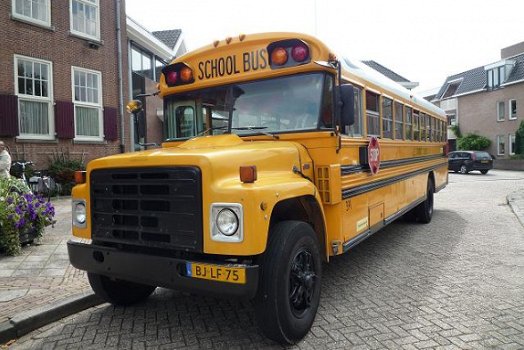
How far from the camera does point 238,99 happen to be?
4316mm

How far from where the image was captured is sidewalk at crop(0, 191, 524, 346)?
3.76 m

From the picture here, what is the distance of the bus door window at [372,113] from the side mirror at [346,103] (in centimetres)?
129

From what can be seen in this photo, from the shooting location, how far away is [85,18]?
46.6ft

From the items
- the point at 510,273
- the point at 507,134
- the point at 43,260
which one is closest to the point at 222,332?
the point at 43,260

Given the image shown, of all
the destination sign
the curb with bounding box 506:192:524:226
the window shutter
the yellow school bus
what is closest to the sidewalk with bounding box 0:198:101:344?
the yellow school bus

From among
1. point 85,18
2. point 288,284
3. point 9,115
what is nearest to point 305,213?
point 288,284

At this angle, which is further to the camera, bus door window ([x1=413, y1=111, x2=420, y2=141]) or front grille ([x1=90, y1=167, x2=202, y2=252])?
bus door window ([x1=413, y1=111, x2=420, y2=141])

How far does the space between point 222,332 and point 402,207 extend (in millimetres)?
4072

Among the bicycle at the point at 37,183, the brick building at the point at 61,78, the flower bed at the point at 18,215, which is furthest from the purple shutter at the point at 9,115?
the flower bed at the point at 18,215

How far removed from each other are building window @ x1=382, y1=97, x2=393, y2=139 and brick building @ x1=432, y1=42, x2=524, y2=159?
1293 inches

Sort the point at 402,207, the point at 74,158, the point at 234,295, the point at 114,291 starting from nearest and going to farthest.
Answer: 1. the point at 234,295
2. the point at 114,291
3. the point at 402,207
4. the point at 74,158

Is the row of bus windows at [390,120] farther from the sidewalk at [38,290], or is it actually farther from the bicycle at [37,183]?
the bicycle at [37,183]

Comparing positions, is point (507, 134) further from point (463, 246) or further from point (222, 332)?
point (222, 332)

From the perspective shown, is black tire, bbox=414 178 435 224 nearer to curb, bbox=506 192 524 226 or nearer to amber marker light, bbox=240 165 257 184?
curb, bbox=506 192 524 226
